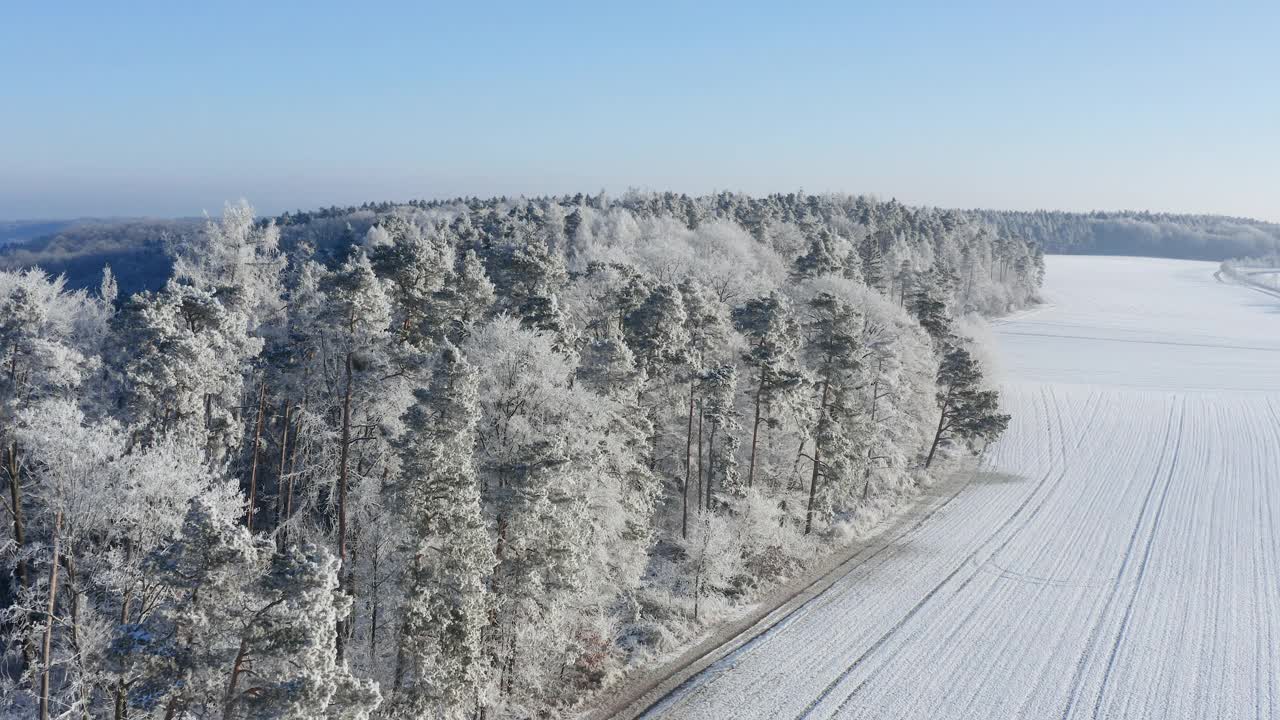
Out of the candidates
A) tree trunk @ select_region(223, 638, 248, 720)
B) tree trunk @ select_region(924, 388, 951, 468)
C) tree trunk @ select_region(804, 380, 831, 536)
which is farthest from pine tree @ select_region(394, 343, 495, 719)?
tree trunk @ select_region(924, 388, 951, 468)

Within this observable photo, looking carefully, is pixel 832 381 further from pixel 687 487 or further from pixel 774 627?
pixel 774 627

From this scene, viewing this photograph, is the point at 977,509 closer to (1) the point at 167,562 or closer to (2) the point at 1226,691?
(2) the point at 1226,691

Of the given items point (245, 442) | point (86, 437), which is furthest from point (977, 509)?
point (86, 437)

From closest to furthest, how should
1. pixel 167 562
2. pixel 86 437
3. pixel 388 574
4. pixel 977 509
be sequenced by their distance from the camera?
1. pixel 167 562
2. pixel 86 437
3. pixel 388 574
4. pixel 977 509

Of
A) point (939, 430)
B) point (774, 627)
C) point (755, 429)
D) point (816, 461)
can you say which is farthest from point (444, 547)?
point (939, 430)

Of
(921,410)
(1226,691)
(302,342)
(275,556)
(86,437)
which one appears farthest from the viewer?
(921,410)

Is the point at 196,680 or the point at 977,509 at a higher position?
the point at 196,680

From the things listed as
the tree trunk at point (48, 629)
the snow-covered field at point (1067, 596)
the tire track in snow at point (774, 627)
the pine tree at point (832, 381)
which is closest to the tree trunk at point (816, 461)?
the pine tree at point (832, 381)
